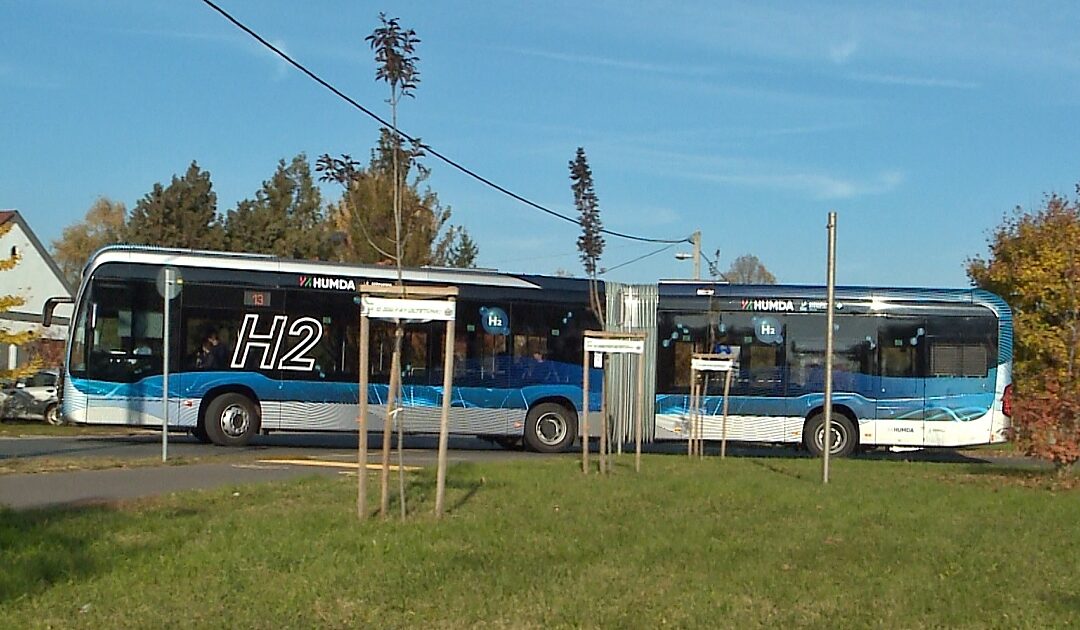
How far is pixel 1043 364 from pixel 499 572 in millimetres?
26145

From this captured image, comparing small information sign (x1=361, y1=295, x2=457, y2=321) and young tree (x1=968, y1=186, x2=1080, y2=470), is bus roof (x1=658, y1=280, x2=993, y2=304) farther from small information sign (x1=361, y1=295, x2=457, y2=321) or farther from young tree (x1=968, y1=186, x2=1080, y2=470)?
small information sign (x1=361, y1=295, x2=457, y2=321)

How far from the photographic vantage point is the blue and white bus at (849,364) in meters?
24.5

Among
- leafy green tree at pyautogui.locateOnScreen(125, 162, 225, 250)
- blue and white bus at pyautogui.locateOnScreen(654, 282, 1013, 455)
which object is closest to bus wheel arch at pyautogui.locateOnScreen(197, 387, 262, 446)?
blue and white bus at pyautogui.locateOnScreen(654, 282, 1013, 455)

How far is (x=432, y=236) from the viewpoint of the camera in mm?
36375

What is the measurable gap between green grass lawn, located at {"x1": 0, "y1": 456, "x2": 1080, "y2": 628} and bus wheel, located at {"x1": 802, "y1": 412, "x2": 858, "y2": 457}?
9793 mm

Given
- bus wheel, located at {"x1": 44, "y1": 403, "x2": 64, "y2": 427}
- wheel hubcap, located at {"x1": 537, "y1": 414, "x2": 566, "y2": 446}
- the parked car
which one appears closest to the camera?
wheel hubcap, located at {"x1": 537, "y1": 414, "x2": 566, "y2": 446}

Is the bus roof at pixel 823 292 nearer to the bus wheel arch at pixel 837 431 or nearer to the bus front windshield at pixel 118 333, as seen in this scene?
the bus wheel arch at pixel 837 431

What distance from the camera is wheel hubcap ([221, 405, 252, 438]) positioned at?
75.3 feet

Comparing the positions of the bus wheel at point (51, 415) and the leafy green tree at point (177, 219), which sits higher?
the leafy green tree at point (177, 219)

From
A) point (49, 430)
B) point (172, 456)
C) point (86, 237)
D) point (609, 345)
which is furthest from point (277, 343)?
point (86, 237)

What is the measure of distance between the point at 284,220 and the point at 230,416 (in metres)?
36.6

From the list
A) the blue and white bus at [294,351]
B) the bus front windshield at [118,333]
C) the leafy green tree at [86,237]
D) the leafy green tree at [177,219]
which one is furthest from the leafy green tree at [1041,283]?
the leafy green tree at [86,237]

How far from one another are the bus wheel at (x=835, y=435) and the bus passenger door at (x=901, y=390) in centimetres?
57

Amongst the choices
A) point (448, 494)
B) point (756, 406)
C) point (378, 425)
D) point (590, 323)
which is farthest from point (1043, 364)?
point (448, 494)
